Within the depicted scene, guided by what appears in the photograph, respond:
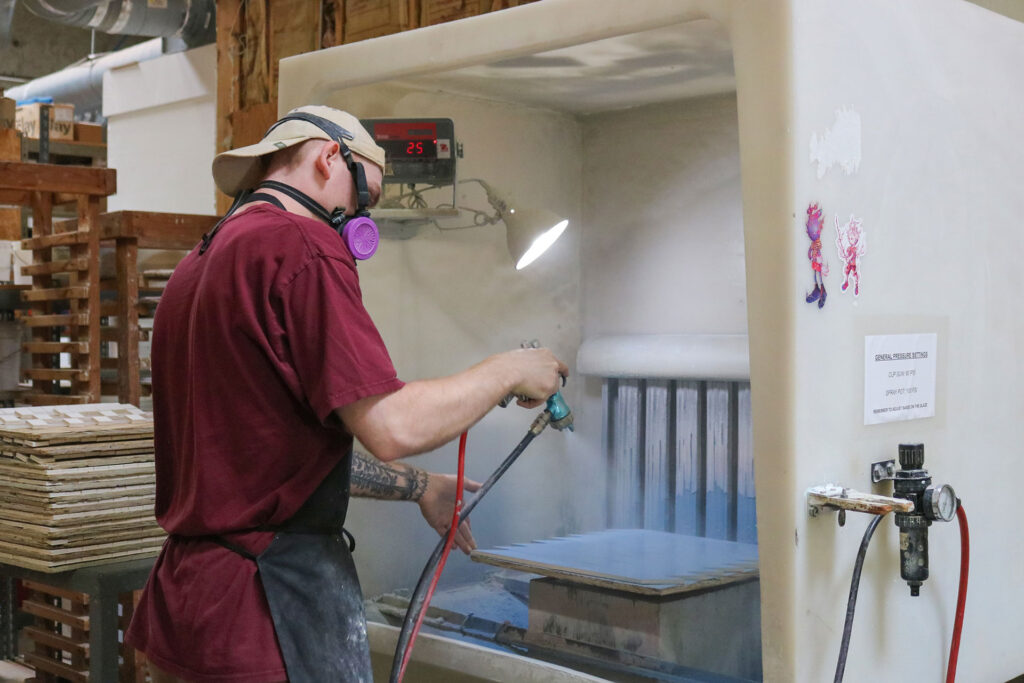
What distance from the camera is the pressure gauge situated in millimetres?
1639

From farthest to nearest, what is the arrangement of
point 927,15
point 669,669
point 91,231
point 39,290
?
1. point 39,290
2. point 91,231
3. point 669,669
4. point 927,15

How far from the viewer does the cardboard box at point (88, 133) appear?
4219 millimetres

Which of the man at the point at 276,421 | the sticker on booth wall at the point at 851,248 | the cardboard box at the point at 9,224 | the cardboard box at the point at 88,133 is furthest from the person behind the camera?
the cardboard box at the point at 88,133

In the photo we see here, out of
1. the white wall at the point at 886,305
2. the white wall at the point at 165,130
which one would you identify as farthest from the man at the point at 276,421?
the white wall at the point at 165,130

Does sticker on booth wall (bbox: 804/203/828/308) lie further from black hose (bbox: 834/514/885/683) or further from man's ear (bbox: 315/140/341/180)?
man's ear (bbox: 315/140/341/180)

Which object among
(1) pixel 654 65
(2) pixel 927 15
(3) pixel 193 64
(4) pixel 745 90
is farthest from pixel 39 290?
(2) pixel 927 15

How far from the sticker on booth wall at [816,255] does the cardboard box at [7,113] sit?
253 centimetres

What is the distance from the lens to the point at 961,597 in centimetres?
183

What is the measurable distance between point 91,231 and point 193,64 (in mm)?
1247

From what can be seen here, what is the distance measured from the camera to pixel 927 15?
1.78 metres

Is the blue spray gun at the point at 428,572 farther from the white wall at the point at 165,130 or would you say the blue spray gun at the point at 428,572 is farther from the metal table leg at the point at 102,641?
the white wall at the point at 165,130

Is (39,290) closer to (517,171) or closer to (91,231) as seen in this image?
(91,231)

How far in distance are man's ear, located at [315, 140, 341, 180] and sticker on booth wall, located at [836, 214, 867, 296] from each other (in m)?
0.74

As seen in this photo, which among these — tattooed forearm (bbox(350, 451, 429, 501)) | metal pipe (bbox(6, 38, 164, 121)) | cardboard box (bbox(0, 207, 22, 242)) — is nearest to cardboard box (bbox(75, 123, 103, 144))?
metal pipe (bbox(6, 38, 164, 121))
